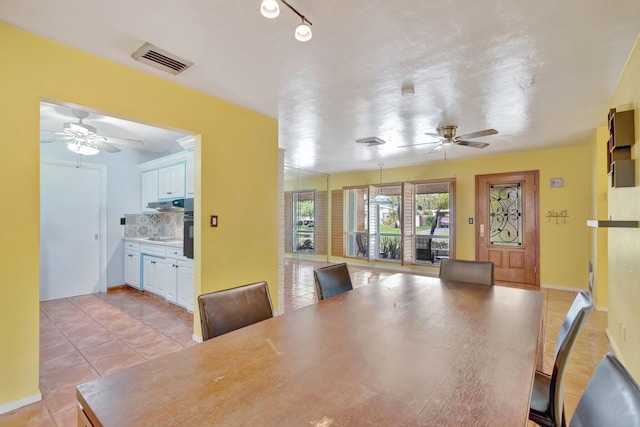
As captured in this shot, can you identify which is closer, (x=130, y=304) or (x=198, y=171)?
(x=198, y=171)

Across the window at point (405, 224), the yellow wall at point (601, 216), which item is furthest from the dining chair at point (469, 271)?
the window at point (405, 224)

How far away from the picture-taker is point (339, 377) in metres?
1.01

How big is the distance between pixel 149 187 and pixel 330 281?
14.6ft

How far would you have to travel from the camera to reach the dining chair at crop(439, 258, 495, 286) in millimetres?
2492

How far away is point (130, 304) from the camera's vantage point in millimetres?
4367

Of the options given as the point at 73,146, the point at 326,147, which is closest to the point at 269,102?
the point at 326,147

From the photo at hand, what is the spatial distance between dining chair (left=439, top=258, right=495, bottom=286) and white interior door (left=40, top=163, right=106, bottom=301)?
209 inches

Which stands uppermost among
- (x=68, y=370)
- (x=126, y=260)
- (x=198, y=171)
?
(x=198, y=171)

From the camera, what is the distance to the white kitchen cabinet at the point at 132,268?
16.6 ft

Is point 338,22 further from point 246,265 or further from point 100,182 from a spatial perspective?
point 100,182

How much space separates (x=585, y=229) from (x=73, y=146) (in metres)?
7.56

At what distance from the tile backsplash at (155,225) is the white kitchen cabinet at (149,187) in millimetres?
252

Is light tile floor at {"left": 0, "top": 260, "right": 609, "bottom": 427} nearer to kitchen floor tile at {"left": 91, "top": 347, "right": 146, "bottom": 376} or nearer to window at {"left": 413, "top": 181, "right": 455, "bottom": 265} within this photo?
kitchen floor tile at {"left": 91, "top": 347, "right": 146, "bottom": 376}

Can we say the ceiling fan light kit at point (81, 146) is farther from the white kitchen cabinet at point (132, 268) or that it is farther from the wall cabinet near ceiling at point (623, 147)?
the wall cabinet near ceiling at point (623, 147)
